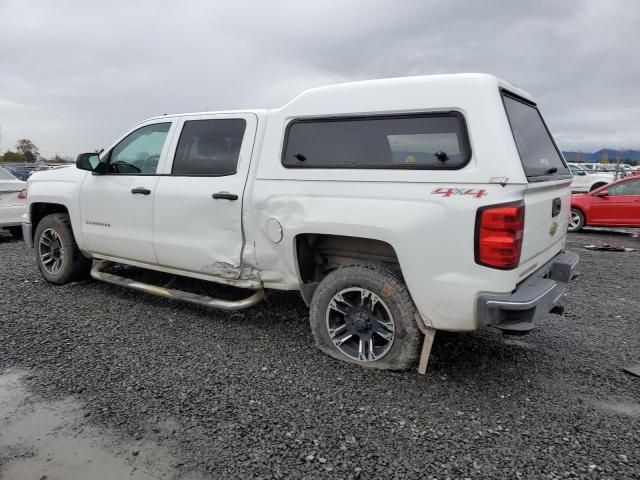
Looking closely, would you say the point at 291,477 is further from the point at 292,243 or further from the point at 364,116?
the point at 364,116

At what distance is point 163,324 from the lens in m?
4.38

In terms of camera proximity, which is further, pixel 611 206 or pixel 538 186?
pixel 611 206

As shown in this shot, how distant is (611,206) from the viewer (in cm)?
1088

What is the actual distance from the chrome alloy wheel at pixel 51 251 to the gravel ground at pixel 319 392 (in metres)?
0.68

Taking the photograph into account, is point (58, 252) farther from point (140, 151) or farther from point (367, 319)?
point (367, 319)

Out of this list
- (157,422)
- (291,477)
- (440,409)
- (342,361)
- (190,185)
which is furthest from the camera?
(190,185)

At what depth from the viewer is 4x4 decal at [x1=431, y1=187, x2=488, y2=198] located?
9.34 feet

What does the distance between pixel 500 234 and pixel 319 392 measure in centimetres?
158

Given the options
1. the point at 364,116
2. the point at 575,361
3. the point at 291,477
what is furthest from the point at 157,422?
the point at 575,361

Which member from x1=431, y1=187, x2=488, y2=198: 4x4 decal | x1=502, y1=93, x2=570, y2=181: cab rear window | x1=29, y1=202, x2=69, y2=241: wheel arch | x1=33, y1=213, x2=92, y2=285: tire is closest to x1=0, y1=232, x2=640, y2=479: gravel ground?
x1=33, y1=213, x2=92, y2=285: tire

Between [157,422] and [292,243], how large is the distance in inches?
61.1

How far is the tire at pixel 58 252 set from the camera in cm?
532

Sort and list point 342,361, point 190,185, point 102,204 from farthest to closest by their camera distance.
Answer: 1. point 102,204
2. point 190,185
3. point 342,361

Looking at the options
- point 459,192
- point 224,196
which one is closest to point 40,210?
point 224,196
